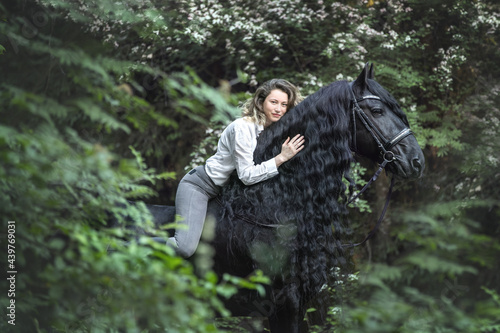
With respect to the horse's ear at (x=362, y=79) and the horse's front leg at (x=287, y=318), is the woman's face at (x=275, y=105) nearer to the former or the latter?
the horse's ear at (x=362, y=79)

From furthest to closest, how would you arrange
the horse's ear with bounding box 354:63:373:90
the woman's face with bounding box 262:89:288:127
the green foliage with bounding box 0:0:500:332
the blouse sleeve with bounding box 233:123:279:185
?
the woman's face with bounding box 262:89:288:127, the horse's ear with bounding box 354:63:373:90, the blouse sleeve with bounding box 233:123:279:185, the green foliage with bounding box 0:0:500:332

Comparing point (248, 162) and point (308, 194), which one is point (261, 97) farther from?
point (308, 194)

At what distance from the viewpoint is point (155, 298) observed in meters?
2.01

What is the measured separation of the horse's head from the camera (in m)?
3.56

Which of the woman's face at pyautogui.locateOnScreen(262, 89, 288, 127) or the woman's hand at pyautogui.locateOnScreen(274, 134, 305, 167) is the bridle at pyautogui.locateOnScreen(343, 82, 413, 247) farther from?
the woman's face at pyautogui.locateOnScreen(262, 89, 288, 127)

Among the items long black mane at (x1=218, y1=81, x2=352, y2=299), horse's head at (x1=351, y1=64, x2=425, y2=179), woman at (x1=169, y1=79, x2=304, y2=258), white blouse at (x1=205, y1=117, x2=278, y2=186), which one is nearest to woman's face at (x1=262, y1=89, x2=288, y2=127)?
woman at (x1=169, y1=79, x2=304, y2=258)

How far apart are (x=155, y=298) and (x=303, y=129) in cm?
200

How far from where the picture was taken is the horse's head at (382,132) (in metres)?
3.56

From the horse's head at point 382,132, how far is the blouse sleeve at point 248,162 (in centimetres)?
70

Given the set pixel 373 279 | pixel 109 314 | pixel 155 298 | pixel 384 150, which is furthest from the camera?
pixel 384 150

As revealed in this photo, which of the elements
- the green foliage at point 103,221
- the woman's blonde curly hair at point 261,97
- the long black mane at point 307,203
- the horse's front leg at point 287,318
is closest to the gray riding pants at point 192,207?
the green foliage at point 103,221

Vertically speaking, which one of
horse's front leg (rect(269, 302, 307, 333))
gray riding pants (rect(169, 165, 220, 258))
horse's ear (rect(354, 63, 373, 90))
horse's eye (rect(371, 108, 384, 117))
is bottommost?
horse's front leg (rect(269, 302, 307, 333))

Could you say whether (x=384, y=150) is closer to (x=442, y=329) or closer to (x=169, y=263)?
(x=442, y=329)

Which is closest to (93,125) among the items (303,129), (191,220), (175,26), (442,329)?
(191,220)
